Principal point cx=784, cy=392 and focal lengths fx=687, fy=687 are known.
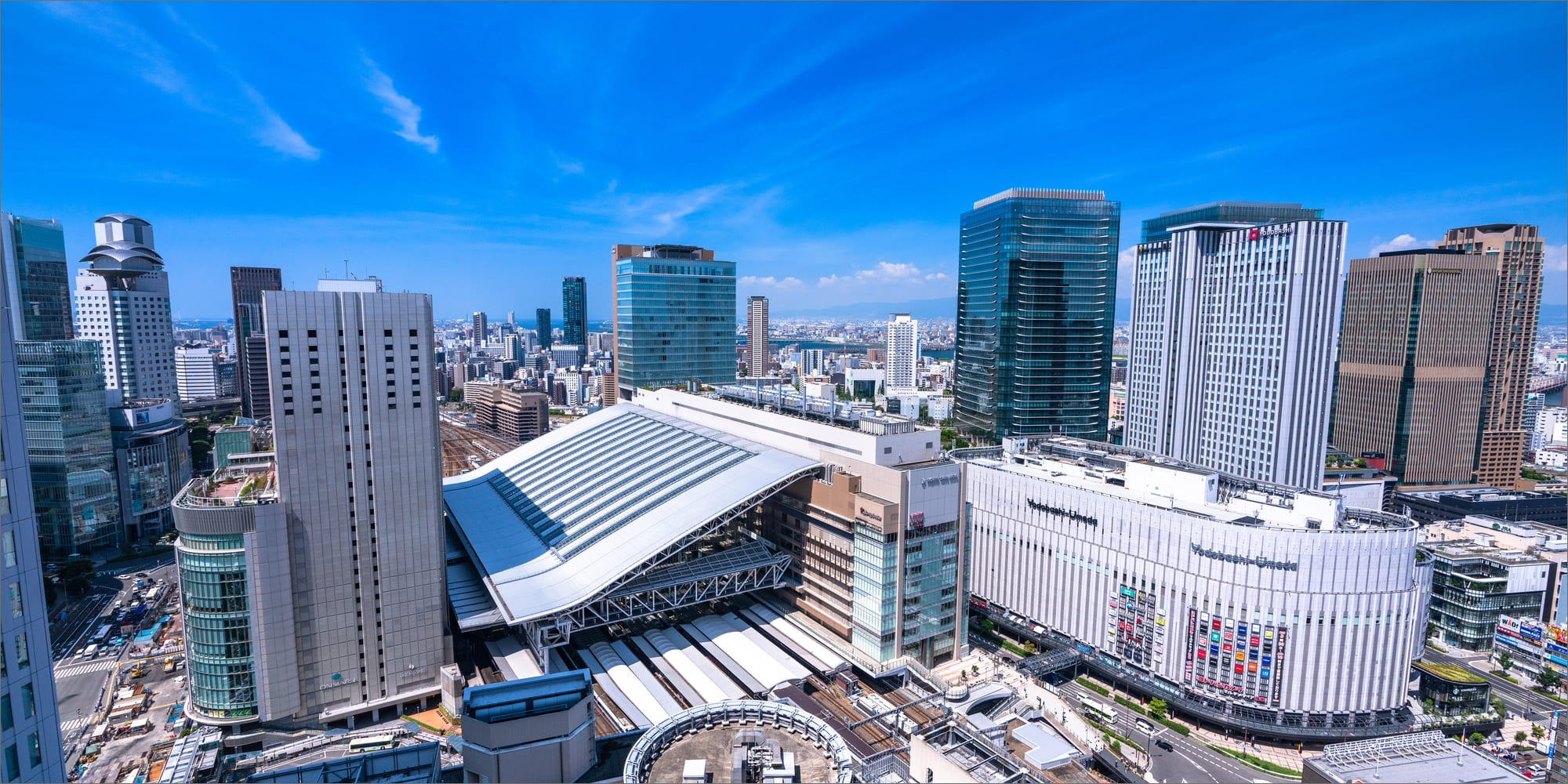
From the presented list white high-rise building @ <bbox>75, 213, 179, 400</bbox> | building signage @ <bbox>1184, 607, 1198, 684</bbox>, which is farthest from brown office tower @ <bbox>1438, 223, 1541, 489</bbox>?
white high-rise building @ <bbox>75, 213, 179, 400</bbox>

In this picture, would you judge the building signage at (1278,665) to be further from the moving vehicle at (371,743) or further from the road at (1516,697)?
the moving vehicle at (371,743)

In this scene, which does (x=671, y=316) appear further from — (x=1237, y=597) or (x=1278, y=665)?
(x=1278, y=665)

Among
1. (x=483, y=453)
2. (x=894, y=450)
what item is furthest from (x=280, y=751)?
(x=483, y=453)

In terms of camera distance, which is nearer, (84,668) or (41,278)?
(84,668)

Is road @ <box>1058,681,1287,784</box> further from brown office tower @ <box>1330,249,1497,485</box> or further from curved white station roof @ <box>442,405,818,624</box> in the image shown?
brown office tower @ <box>1330,249,1497,485</box>

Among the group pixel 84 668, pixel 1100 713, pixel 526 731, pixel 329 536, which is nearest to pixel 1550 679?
pixel 1100 713

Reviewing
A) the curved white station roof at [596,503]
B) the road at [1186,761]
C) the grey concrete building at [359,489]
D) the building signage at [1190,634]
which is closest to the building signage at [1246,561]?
the building signage at [1190,634]
